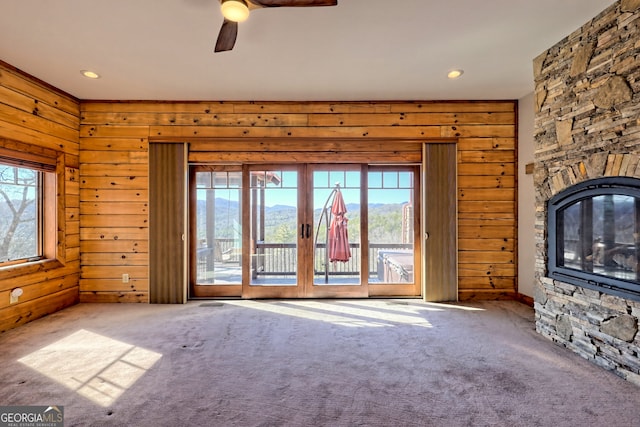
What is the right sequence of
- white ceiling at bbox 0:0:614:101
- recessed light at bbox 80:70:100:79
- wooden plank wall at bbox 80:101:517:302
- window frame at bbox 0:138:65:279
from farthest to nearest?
wooden plank wall at bbox 80:101:517:302 → window frame at bbox 0:138:65:279 → recessed light at bbox 80:70:100:79 → white ceiling at bbox 0:0:614:101

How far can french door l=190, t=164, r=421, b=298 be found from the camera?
4.29 m

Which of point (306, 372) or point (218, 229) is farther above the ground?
point (218, 229)

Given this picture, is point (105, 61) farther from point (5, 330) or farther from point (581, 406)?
point (581, 406)

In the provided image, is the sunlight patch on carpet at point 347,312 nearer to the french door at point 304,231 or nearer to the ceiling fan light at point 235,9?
the french door at point 304,231

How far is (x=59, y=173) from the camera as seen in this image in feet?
12.5

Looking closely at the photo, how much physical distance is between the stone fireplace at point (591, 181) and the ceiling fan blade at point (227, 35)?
2.88m

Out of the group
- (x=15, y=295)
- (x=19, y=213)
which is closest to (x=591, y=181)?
(x=15, y=295)

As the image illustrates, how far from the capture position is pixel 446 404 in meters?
1.94

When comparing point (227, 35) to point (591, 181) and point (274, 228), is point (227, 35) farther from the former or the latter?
point (591, 181)

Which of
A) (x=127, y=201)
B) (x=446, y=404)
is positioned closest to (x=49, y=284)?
(x=127, y=201)

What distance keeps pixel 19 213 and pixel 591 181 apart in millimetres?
5841

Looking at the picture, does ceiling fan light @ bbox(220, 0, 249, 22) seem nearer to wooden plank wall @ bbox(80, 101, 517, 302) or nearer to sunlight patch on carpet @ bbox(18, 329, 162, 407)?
wooden plank wall @ bbox(80, 101, 517, 302)

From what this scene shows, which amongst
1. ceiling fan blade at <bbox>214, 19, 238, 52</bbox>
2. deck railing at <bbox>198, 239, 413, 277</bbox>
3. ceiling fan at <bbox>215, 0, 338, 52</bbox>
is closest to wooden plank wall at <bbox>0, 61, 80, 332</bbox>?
deck railing at <bbox>198, 239, 413, 277</bbox>

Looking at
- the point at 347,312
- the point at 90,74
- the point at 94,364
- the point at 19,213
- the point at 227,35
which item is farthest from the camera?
the point at 347,312
